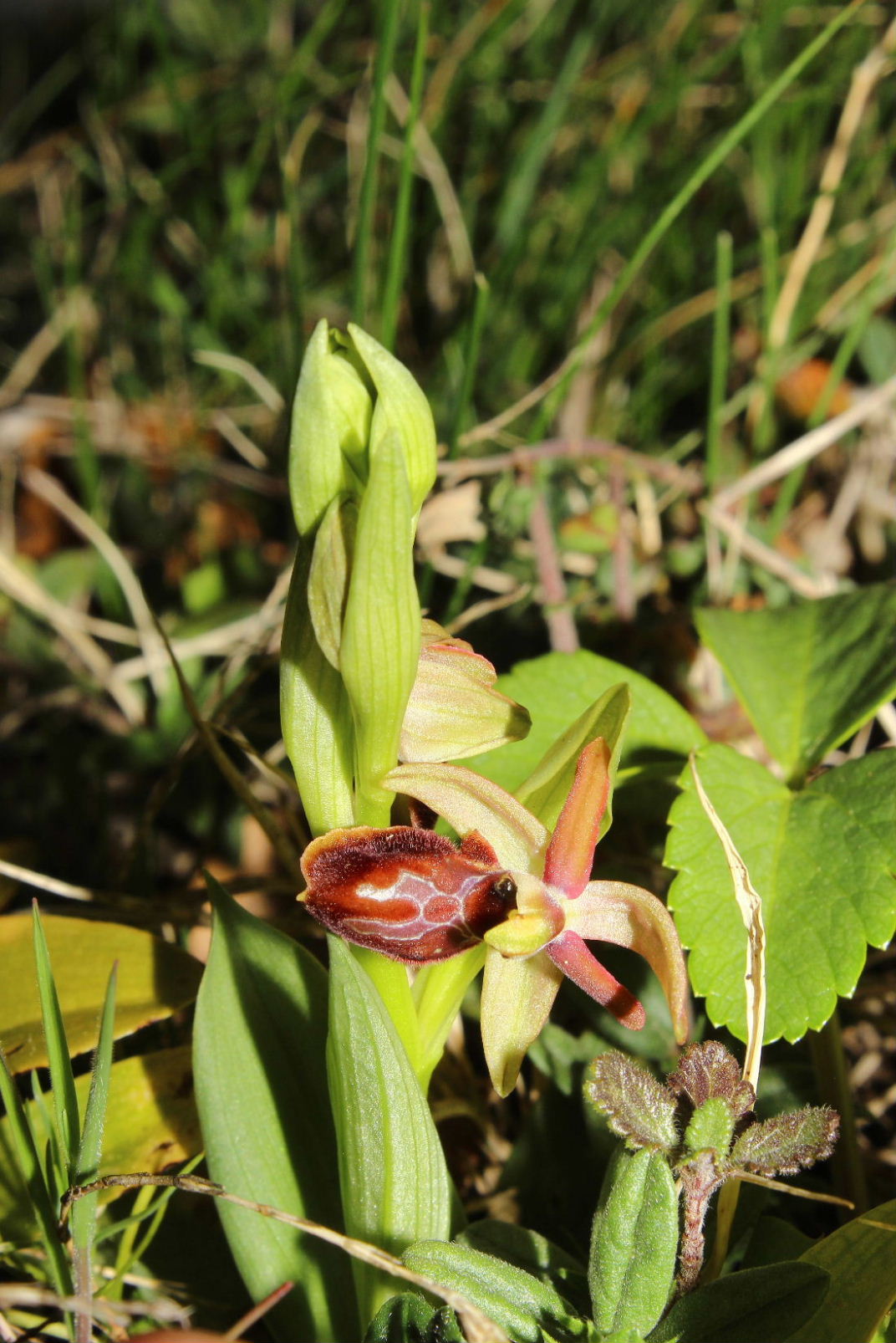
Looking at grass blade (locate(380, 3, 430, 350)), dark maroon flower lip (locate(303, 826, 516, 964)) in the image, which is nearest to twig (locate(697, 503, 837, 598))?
grass blade (locate(380, 3, 430, 350))

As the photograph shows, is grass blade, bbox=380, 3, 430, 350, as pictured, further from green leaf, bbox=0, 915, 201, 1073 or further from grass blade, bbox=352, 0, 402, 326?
green leaf, bbox=0, 915, 201, 1073

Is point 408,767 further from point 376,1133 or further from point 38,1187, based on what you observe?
point 38,1187

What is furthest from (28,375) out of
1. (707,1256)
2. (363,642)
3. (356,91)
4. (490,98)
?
(707,1256)

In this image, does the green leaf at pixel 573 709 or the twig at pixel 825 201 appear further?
the twig at pixel 825 201

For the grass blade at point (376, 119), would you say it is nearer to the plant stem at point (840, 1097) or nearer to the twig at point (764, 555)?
the twig at point (764, 555)

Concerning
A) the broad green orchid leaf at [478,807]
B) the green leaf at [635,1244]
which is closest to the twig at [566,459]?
the broad green orchid leaf at [478,807]

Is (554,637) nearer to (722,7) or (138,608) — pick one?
(138,608)

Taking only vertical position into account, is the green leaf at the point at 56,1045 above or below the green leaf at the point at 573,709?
below
